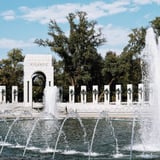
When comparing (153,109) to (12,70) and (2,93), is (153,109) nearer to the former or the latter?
(2,93)

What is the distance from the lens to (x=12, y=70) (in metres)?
68.8

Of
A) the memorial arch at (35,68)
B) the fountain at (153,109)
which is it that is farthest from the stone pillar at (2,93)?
the fountain at (153,109)

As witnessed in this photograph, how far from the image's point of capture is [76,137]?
21219mm

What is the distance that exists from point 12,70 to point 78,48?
10741 mm

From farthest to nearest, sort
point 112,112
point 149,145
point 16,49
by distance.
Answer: point 16,49 → point 112,112 → point 149,145

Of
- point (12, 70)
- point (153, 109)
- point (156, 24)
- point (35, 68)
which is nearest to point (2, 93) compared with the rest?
point (35, 68)

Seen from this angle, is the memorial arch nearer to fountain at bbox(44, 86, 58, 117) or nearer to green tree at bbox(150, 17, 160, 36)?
fountain at bbox(44, 86, 58, 117)

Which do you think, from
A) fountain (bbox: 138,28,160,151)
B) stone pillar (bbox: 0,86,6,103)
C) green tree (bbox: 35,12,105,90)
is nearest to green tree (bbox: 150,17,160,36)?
green tree (bbox: 35,12,105,90)

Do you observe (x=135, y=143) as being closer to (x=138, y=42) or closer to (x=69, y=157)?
(x=69, y=157)

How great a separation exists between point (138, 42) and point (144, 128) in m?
47.4

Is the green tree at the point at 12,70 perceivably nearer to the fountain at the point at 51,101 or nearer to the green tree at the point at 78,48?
the green tree at the point at 78,48

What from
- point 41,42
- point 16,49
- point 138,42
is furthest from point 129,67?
point 16,49

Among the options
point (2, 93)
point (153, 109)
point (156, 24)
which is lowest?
point (153, 109)

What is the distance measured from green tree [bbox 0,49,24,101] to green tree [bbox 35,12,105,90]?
215 inches
